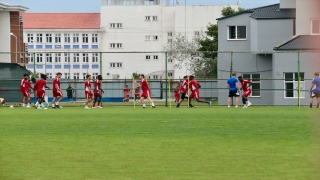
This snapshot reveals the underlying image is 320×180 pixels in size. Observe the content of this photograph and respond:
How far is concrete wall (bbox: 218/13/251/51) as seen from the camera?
182 feet

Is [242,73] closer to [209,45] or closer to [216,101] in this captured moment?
[216,101]

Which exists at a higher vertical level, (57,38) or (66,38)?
(57,38)

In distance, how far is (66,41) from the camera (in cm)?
8550

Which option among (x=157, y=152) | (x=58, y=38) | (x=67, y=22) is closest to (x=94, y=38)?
(x=58, y=38)

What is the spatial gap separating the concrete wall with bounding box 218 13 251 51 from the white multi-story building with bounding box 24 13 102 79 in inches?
403

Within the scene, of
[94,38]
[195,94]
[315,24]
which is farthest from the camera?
[94,38]

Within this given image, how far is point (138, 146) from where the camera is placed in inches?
517

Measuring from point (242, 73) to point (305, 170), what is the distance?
1589 inches

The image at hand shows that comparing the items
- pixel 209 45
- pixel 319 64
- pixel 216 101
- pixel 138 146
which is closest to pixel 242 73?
pixel 216 101

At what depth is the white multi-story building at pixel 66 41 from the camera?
203ft

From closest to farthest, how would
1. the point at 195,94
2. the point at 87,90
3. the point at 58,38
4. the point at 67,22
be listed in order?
the point at 87,90
the point at 195,94
the point at 67,22
the point at 58,38

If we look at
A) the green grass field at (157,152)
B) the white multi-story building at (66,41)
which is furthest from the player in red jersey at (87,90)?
the white multi-story building at (66,41)

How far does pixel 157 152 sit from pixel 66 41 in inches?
2937

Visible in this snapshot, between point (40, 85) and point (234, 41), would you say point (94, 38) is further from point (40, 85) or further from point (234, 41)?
point (40, 85)
